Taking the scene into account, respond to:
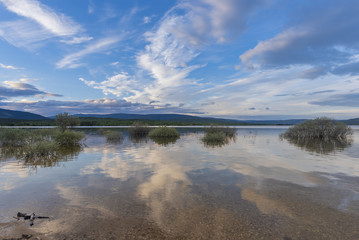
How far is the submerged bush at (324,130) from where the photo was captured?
131 ft

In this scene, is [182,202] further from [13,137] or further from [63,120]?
[63,120]

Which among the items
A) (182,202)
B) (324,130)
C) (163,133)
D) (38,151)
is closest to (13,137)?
(38,151)

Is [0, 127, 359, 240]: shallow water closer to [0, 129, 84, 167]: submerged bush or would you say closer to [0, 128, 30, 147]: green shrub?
[0, 129, 84, 167]: submerged bush

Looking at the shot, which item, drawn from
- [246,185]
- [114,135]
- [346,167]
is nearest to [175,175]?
[246,185]

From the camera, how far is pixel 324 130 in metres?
41.0

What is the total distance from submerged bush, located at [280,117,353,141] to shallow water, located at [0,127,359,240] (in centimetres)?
3129

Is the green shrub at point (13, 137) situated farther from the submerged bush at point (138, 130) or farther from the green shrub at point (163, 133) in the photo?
the submerged bush at point (138, 130)

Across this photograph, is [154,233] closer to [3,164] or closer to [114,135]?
[3,164]

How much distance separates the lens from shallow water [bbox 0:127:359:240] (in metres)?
6.27

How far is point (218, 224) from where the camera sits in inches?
264

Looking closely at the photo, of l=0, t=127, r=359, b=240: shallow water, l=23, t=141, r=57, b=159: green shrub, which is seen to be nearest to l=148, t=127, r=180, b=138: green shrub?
l=23, t=141, r=57, b=159: green shrub

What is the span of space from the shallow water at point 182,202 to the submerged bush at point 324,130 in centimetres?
3129

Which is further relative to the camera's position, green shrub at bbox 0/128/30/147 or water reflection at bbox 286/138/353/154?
A: green shrub at bbox 0/128/30/147

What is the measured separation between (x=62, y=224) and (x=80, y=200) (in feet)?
7.13
